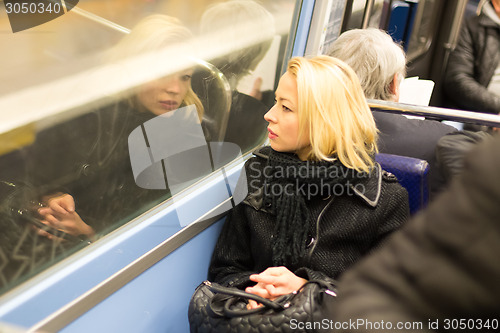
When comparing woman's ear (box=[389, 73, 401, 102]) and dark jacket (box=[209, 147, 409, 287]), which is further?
woman's ear (box=[389, 73, 401, 102])

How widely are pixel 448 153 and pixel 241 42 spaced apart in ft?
3.50

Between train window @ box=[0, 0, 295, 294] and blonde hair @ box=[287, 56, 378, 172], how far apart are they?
531 millimetres

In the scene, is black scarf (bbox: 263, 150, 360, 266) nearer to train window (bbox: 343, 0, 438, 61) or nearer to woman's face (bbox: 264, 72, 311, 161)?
woman's face (bbox: 264, 72, 311, 161)

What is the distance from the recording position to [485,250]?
435 mm

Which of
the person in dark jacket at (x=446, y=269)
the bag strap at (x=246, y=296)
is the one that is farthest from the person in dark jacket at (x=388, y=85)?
the person in dark jacket at (x=446, y=269)

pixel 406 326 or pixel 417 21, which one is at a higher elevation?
pixel 417 21

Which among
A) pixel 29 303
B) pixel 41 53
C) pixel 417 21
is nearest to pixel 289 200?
pixel 29 303

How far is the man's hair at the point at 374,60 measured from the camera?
193 centimetres

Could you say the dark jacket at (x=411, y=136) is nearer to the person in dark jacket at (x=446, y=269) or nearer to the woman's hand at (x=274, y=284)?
the woman's hand at (x=274, y=284)

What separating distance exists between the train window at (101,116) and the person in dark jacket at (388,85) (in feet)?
1.89

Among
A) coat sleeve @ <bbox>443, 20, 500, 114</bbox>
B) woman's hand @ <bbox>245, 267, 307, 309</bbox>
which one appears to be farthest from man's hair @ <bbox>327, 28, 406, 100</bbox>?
coat sleeve @ <bbox>443, 20, 500, 114</bbox>

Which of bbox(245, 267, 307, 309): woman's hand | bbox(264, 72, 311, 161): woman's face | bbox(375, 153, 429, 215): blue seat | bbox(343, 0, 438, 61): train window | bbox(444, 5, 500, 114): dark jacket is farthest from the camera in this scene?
bbox(444, 5, 500, 114): dark jacket

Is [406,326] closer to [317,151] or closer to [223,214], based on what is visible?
[317,151]

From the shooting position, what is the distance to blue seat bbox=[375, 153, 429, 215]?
5.48 ft
